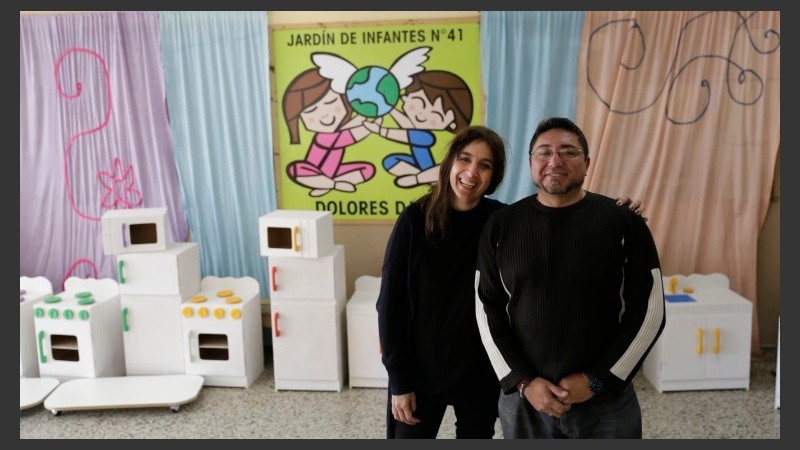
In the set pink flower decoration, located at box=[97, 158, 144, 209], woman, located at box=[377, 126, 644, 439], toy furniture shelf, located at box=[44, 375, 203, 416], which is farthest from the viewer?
pink flower decoration, located at box=[97, 158, 144, 209]

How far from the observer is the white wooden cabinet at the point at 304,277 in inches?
142

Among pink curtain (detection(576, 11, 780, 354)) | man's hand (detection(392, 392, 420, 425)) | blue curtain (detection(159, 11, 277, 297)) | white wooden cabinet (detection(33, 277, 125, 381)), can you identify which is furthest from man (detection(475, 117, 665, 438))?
white wooden cabinet (detection(33, 277, 125, 381))

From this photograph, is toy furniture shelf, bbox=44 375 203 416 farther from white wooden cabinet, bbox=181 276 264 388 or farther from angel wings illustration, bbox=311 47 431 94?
angel wings illustration, bbox=311 47 431 94

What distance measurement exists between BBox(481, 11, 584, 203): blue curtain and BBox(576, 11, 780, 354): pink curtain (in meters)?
0.09

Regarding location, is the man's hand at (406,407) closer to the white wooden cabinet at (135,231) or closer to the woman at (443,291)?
the woman at (443,291)

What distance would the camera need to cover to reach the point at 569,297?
1706mm

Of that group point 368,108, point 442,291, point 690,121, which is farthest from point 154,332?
point 690,121

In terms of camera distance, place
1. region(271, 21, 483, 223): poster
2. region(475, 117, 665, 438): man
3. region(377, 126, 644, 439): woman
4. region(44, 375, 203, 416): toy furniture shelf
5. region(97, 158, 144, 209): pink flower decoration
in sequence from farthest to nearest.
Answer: region(97, 158, 144, 209): pink flower decoration < region(271, 21, 483, 223): poster < region(44, 375, 203, 416): toy furniture shelf < region(377, 126, 644, 439): woman < region(475, 117, 665, 438): man

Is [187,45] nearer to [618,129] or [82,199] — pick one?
[82,199]

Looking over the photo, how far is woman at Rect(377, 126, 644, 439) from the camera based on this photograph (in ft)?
6.12

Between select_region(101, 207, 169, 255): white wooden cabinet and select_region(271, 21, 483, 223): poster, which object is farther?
select_region(271, 21, 483, 223): poster

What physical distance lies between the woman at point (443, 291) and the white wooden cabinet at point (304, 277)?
5.64 ft

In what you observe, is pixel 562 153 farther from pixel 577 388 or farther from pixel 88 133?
pixel 88 133

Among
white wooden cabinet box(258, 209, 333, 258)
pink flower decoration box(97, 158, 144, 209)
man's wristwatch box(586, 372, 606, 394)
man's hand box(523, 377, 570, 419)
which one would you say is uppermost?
pink flower decoration box(97, 158, 144, 209)
